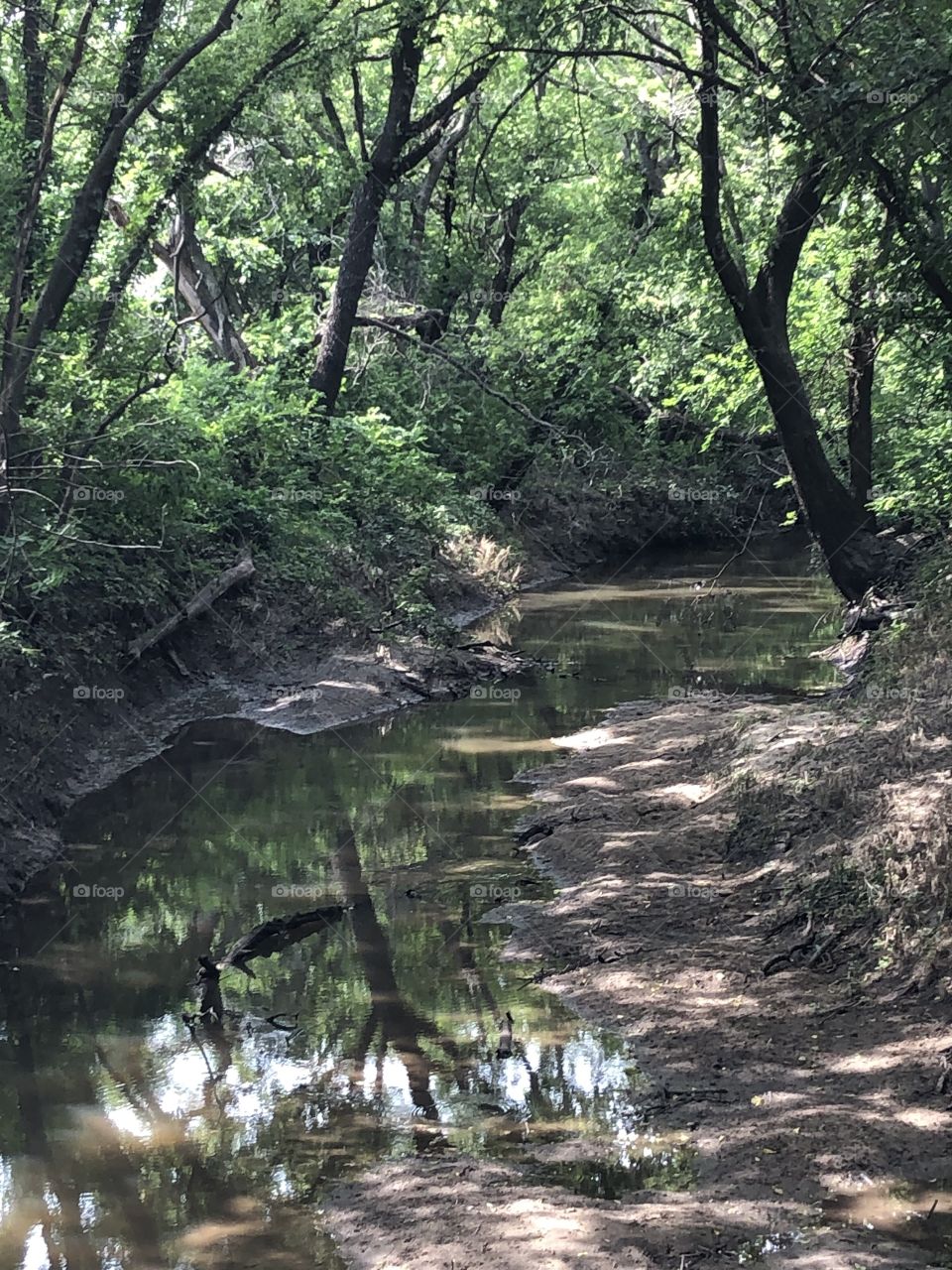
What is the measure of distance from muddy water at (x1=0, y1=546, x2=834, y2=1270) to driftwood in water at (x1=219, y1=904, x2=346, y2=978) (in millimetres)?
44

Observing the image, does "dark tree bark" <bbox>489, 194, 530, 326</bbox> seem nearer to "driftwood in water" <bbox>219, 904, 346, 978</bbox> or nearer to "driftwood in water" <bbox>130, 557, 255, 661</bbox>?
"driftwood in water" <bbox>130, 557, 255, 661</bbox>

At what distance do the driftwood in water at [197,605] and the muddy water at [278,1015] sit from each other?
45.0 inches

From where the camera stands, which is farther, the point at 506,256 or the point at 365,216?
the point at 506,256

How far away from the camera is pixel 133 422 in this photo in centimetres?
1284

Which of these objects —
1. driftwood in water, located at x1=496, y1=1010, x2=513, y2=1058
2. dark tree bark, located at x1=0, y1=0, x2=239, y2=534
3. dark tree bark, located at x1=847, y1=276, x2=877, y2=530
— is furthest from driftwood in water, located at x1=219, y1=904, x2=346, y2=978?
dark tree bark, located at x1=847, y1=276, x2=877, y2=530

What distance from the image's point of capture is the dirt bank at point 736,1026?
16.7 feet

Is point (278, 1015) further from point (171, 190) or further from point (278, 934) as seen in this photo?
point (171, 190)

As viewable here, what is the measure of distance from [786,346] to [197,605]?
6.90 metres

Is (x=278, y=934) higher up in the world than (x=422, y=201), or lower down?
lower down

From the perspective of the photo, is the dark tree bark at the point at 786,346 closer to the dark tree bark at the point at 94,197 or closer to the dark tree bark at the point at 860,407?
the dark tree bark at the point at 860,407

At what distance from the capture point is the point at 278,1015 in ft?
24.6

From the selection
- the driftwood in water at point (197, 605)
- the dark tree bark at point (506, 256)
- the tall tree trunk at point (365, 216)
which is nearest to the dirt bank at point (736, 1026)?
the driftwood in water at point (197, 605)

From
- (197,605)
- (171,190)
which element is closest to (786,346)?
(171,190)

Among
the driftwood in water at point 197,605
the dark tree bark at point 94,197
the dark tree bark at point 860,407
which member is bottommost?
the driftwood in water at point 197,605
